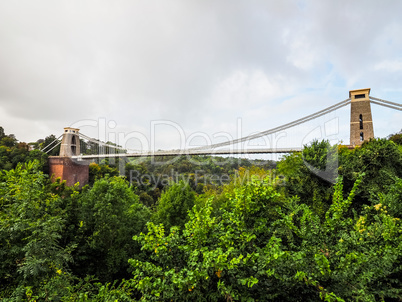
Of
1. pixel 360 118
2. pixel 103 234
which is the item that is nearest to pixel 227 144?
pixel 360 118

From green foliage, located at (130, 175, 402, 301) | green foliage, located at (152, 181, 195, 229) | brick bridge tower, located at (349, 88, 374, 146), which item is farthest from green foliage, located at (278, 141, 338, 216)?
brick bridge tower, located at (349, 88, 374, 146)

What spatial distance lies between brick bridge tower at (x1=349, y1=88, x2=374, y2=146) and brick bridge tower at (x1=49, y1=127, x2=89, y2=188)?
2627cm

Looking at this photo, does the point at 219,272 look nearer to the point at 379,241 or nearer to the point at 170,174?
the point at 379,241

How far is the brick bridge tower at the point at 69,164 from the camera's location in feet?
77.9

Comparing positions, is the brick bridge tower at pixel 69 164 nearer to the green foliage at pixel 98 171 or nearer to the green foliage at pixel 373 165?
the green foliage at pixel 98 171

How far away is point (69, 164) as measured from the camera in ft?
79.3

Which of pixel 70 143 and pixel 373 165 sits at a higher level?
pixel 70 143

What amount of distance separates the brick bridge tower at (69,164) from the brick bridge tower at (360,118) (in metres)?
26.3

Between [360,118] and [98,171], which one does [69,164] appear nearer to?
[98,171]

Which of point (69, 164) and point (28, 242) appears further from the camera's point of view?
point (69, 164)

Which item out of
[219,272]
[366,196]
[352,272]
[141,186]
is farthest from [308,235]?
[141,186]

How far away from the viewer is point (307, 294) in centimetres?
300

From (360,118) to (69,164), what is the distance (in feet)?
92.6

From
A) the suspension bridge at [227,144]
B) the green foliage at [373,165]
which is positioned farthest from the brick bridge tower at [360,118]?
the green foliage at [373,165]
